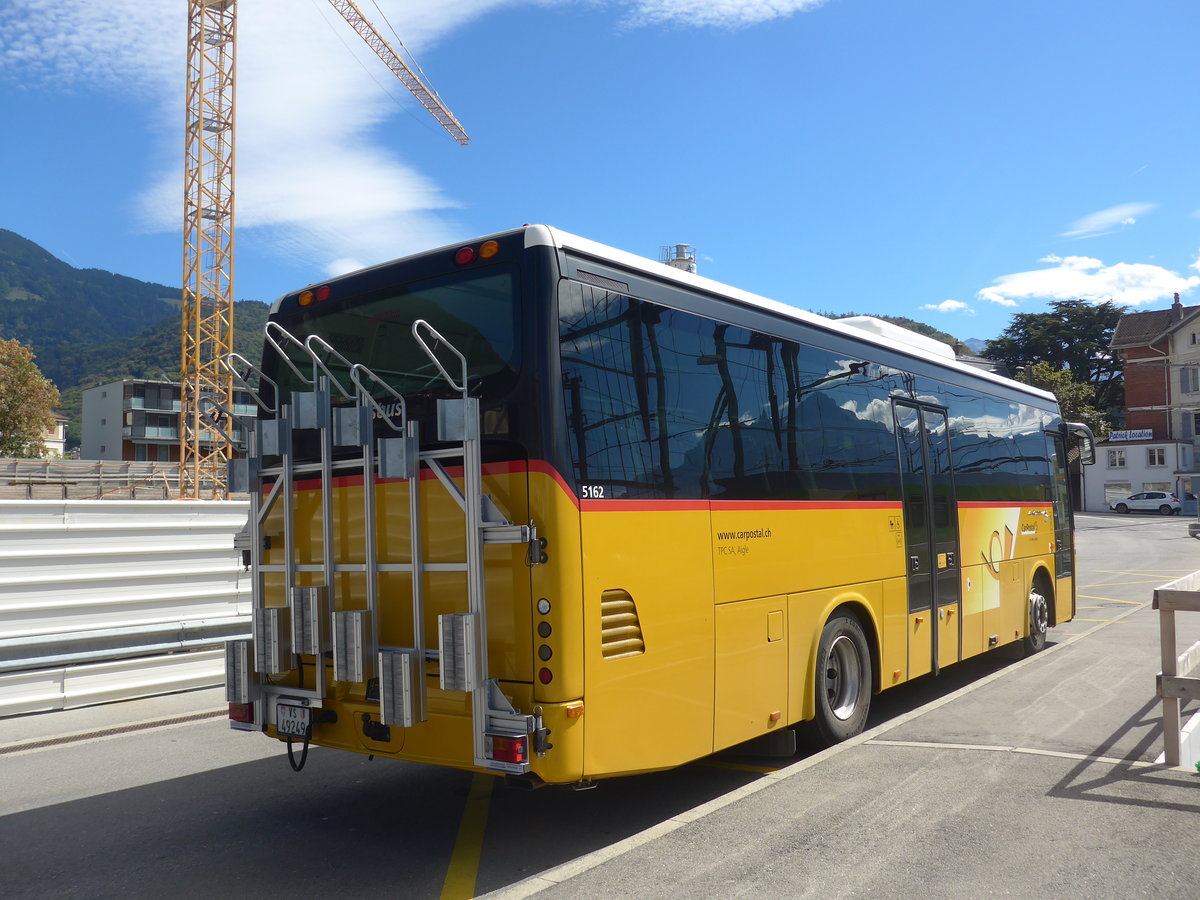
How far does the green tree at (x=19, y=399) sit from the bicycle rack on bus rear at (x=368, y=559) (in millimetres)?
65061

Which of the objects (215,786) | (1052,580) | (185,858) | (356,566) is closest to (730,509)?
(356,566)

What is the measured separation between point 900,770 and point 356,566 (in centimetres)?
373

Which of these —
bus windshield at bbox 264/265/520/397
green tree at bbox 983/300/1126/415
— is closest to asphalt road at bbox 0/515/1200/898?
bus windshield at bbox 264/265/520/397

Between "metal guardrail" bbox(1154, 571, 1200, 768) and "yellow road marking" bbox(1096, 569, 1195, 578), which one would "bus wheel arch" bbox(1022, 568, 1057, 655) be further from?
"yellow road marking" bbox(1096, 569, 1195, 578)

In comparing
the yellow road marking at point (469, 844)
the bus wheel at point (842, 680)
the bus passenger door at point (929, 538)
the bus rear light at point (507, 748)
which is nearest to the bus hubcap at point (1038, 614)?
the bus passenger door at point (929, 538)

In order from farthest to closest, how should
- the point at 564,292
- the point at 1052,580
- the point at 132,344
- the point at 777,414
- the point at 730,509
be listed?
the point at 132,344 → the point at 1052,580 → the point at 777,414 → the point at 730,509 → the point at 564,292

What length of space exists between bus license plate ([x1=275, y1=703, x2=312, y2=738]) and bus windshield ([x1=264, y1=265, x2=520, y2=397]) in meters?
1.94

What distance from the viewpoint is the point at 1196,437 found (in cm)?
6372

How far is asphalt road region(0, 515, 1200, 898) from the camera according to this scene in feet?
15.4

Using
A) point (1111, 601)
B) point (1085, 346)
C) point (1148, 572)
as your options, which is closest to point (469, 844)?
point (1111, 601)

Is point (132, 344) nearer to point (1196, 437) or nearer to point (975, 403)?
point (1196, 437)

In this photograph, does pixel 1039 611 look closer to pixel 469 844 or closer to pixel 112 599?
pixel 469 844

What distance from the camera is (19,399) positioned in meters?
62.3

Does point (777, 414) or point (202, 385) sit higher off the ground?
point (202, 385)
